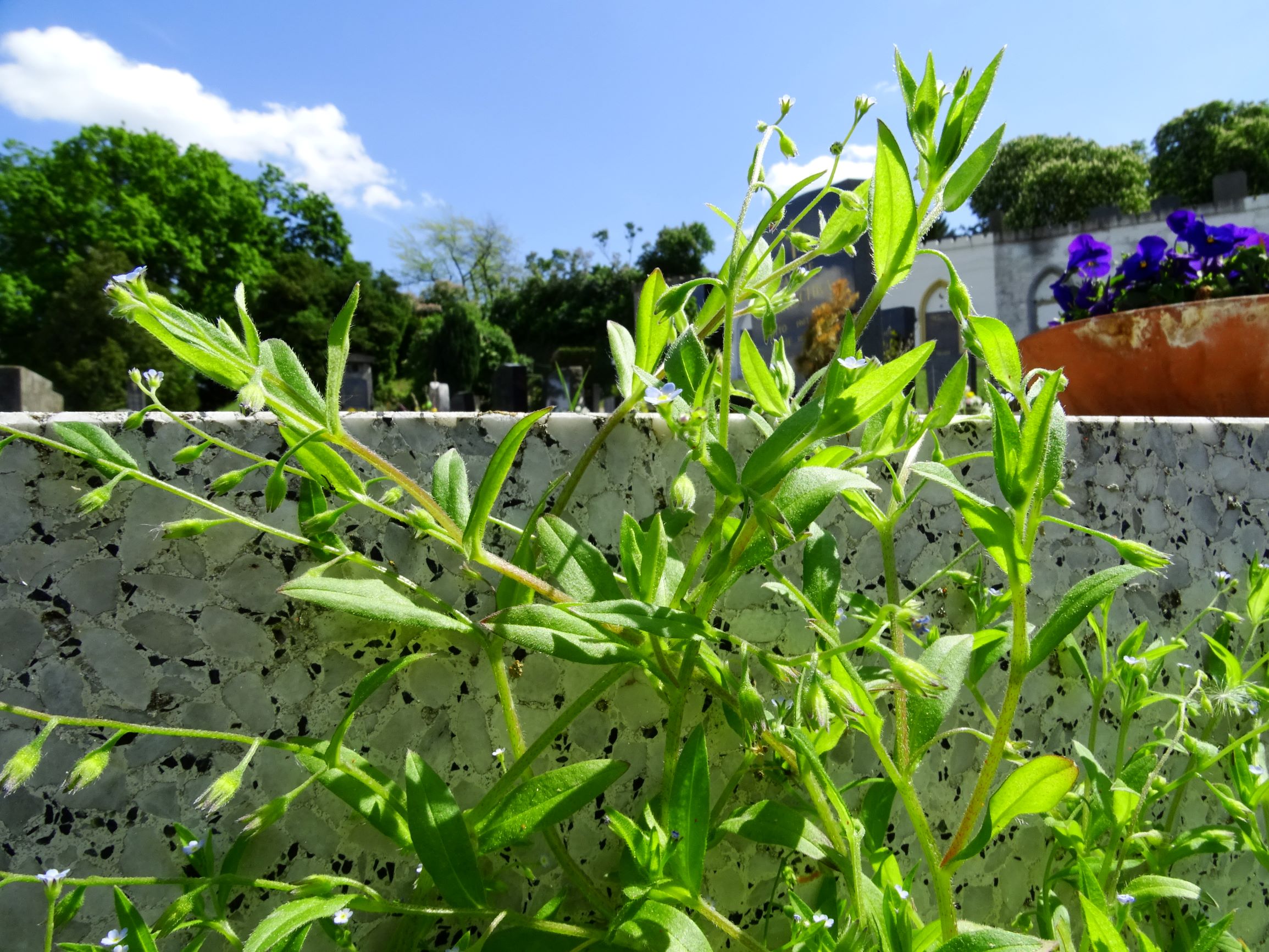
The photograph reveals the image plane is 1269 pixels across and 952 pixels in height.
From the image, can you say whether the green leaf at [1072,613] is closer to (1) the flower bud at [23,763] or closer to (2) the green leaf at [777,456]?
(2) the green leaf at [777,456]

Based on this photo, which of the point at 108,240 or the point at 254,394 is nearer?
the point at 254,394

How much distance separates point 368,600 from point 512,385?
14.4 feet

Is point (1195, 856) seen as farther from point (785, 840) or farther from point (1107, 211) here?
point (1107, 211)

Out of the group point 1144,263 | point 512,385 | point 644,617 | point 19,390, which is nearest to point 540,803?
point 644,617

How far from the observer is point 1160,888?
84 centimetres

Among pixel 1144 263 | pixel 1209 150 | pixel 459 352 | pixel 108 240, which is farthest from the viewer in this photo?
pixel 1209 150

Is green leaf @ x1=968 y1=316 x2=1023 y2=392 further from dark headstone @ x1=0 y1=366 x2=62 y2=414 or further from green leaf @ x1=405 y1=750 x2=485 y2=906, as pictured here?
dark headstone @ x1=0 y1=366 x2=62 y2=414

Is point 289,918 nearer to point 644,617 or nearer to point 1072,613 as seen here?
point 644,617

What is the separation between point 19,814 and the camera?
0.67 metres

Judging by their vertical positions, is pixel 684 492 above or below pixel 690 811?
above

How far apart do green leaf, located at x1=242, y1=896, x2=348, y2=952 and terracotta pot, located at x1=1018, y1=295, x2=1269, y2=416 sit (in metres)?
1.41

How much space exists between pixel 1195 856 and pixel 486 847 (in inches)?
38.8

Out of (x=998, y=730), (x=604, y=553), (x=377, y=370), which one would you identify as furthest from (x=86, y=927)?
(x=377, y=370)

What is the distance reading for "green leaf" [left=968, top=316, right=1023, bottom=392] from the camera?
694mm
